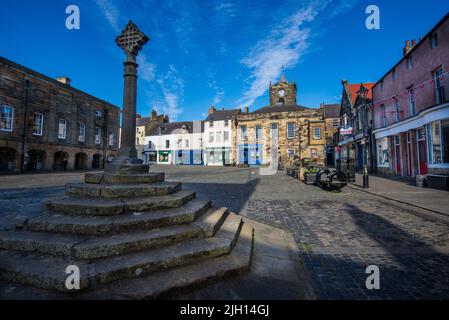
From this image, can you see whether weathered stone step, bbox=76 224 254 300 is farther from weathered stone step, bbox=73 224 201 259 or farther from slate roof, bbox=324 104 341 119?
slate roof, bbox=324 104 341 119

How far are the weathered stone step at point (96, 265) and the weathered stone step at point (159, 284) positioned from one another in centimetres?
6

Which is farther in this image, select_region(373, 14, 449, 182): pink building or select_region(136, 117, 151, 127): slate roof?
select_region(136, 117, 151, 127): slate roof

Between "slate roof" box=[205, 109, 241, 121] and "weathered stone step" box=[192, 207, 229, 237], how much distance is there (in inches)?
1334

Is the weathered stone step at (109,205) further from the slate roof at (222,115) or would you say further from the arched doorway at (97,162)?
the slate roof at (222,115)

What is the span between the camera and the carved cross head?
5258 mm

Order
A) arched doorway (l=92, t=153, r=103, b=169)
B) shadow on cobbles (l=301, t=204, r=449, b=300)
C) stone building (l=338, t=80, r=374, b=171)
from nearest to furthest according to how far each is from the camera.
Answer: shadow on cobbles (l=301, t=204, r=449, b=300) < stone building (l=338, t=80, r=374, b=171) < arched doorway (l=92, t=153, r=103, b=169)

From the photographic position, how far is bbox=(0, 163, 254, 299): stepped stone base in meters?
2.18

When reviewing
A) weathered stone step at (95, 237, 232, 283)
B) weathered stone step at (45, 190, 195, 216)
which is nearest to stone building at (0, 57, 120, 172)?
weathered stone step at (45, 190, 195, 216)

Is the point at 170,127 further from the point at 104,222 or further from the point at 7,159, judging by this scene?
the point at 104,222

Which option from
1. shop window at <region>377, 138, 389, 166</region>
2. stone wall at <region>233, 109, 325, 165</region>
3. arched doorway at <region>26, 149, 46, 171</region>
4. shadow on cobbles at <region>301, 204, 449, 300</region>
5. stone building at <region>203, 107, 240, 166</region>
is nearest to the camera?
shadow on cobbles at <region>301, 204, 449, 300</region>

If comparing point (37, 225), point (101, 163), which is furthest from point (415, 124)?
point (101, 163)

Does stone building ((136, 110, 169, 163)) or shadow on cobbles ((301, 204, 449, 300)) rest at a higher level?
stone building ((136, 110, 169, 163))

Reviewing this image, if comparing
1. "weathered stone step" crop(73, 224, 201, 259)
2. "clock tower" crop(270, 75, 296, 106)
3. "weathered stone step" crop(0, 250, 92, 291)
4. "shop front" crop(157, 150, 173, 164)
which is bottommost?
"weathered stone step" crop(0, 250, 92, 291)

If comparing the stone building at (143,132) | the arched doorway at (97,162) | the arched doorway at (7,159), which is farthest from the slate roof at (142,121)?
the arched doorway at (7,159)
